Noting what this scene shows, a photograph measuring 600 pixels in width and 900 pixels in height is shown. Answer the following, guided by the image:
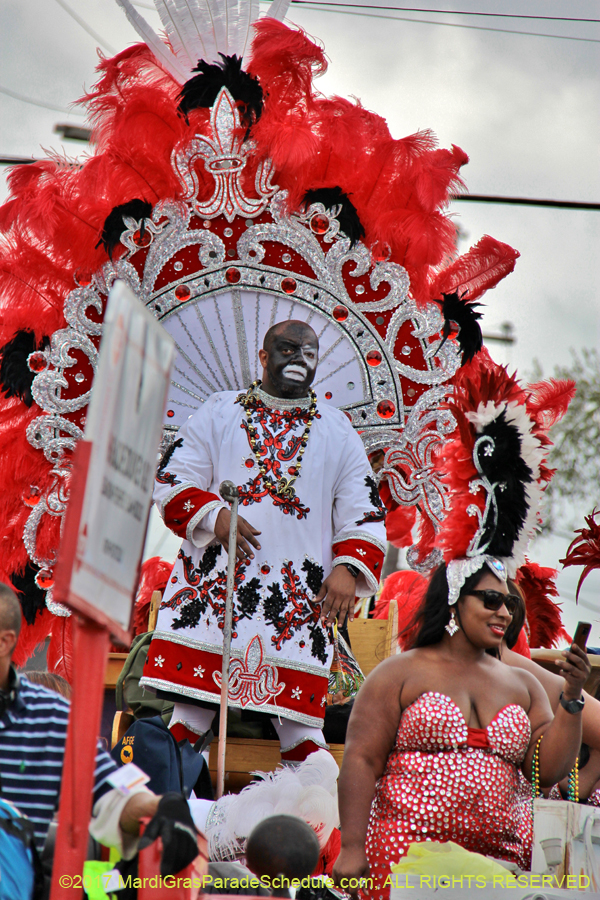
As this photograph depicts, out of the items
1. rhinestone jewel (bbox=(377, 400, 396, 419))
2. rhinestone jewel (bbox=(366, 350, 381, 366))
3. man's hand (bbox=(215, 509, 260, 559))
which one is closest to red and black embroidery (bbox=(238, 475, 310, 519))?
man's hand (bbox=(215, 509, 260, 559))

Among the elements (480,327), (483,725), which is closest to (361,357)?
(480,327)

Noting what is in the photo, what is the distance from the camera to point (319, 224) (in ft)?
13.6

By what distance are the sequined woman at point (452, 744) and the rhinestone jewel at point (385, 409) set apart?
1.34 metres

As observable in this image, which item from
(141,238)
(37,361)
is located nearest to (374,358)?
(141,238)

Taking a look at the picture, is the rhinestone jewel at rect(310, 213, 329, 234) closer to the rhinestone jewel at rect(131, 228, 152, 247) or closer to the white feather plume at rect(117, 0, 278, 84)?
the rhinestone jewel at rect(131, 228, 152, 247)

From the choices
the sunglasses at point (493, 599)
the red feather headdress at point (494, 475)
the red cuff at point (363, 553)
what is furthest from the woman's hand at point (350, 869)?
the red cuff at point (363, 553)

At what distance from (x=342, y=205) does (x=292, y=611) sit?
1.68 meters

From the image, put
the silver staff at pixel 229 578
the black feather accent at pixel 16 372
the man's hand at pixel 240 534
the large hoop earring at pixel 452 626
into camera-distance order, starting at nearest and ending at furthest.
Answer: the large hoop earring at pixel 452 626
the silver staff at pixel 229 578
the man's hand at pixel 240 534
the black feather accent at pixel 16 372

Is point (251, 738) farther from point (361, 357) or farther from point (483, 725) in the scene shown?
point (361, 357)

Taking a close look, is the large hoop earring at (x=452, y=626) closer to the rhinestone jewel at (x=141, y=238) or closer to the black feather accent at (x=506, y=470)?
the black feather accent at (x=506, y=470)

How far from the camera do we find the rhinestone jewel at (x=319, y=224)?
415cm

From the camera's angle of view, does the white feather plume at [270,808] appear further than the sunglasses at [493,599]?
Yes

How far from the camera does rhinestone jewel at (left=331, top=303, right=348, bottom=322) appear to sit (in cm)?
414

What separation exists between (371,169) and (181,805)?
123 inches
